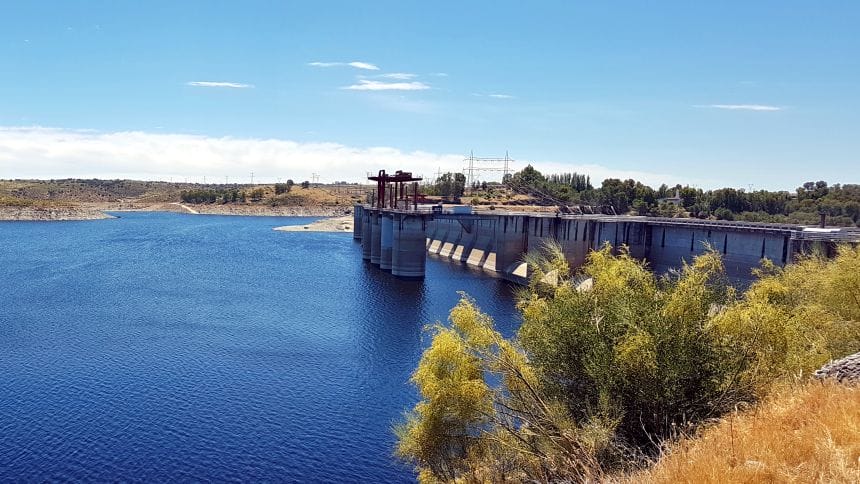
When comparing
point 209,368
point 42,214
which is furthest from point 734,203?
point 42,214

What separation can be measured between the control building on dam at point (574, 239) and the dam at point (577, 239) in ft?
0.31

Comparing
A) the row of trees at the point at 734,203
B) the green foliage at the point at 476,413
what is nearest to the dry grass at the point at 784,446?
the green foliage at the point at 476,413

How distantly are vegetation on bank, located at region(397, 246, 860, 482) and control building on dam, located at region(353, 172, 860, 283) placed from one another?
119 feet

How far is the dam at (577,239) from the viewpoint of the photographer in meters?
61.9

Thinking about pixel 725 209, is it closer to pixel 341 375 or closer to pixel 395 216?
pixel 395 216

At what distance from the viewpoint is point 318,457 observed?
1265 inches

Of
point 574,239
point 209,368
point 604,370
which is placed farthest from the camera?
point 574,239

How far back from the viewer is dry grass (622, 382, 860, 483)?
36.2ft

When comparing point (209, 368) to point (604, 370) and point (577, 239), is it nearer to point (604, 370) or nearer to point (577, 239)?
point (604, 370)

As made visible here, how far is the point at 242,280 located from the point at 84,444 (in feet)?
170

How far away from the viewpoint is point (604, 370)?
60.2 ft

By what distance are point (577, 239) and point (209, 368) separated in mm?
53371

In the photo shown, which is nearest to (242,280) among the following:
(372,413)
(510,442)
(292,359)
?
(292,359)

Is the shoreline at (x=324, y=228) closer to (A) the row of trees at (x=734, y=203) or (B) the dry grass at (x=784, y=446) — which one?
(A) the row of trees at (x=734, y=203)
